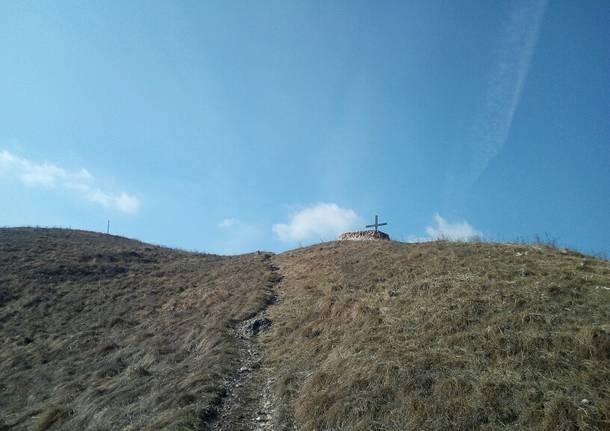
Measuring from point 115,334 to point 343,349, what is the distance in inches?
426

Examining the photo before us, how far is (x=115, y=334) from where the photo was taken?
17.4m

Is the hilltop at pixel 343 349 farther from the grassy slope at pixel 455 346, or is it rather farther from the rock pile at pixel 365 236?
the rock pile at pixel 365 236

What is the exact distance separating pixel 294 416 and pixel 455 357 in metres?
3.44

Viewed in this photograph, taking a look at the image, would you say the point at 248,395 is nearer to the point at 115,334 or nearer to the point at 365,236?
the point at 115,334

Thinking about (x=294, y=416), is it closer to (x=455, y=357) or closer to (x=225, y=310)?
(x=455, y=357)

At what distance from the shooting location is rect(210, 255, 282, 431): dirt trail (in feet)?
30.0

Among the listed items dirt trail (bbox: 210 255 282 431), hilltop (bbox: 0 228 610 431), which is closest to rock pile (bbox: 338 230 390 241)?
hilltop (bbox: 0 228 610 431)

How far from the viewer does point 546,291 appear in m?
11.2

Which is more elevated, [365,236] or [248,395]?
[365,236]

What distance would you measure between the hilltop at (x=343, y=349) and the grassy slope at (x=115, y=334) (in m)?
0.07

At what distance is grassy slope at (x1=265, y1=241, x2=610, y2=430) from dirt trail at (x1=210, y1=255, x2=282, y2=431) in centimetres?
40

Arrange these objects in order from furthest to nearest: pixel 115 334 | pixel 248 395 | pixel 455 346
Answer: pixel 115 334
pixel 248 395
pixel 455 346

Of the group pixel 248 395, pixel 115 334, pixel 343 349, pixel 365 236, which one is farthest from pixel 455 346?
pixel 365 236

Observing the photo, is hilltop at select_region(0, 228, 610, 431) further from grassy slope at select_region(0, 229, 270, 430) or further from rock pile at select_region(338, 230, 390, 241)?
rock pile at select_region(338, 230, 390, 241)
